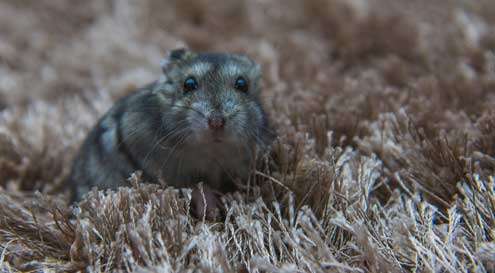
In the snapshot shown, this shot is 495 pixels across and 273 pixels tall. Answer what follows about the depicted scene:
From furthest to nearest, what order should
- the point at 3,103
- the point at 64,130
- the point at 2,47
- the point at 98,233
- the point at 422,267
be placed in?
the point at 2,47 < the point at 3,103 < the point at 64,130 < the point at 98,233 < the point at 422,267

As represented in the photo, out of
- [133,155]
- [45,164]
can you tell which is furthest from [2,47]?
[133,155]

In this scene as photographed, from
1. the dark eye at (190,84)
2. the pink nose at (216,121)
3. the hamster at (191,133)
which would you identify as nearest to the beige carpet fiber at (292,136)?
the hamster at (191,133)

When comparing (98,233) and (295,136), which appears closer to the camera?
(98,233)

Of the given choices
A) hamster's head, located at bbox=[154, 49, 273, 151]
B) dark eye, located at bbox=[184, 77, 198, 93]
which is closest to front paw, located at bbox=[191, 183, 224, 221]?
hamster's head, located at bbox=[154, 49, 273, 151]

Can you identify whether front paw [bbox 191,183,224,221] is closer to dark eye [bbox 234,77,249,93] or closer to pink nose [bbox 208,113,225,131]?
pink nose [bbox 208,113,225,131]

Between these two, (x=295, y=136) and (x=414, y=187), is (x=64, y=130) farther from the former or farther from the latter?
(x=414, y=187)

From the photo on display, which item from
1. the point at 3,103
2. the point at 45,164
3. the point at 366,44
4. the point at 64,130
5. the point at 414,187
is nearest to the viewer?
the point at 414,187
